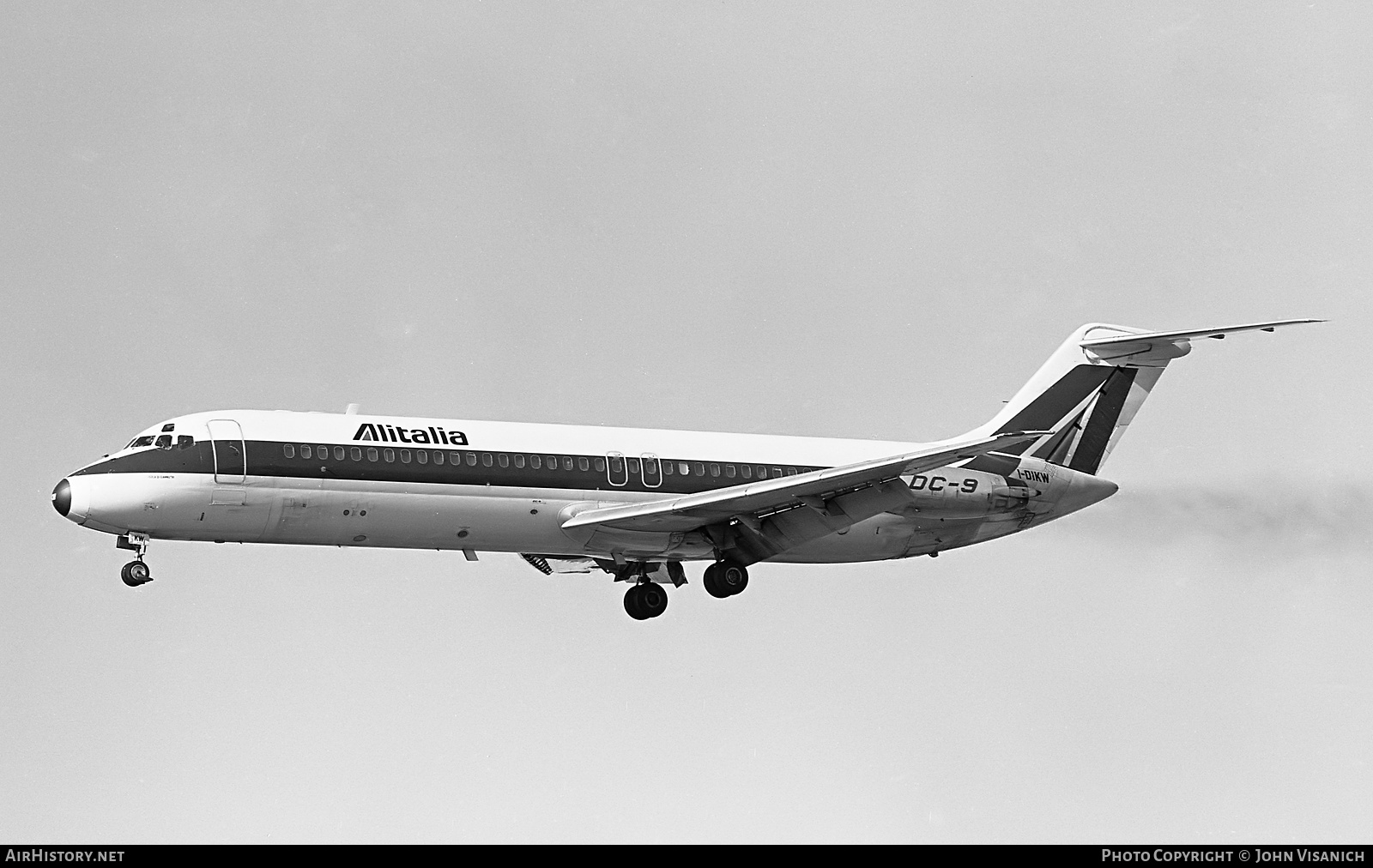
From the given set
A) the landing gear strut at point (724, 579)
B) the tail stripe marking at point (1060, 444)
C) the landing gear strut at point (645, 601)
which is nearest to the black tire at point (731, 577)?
the landing gear strut at point (724, 579)

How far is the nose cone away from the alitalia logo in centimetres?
603

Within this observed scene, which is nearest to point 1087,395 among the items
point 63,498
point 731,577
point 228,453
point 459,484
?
point 731,577

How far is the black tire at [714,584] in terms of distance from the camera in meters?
49.9

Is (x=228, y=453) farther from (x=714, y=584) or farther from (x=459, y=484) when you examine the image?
(x=714, y=584)

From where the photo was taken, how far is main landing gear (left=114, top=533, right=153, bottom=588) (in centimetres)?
4519

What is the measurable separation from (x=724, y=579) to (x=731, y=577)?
0.17 meters

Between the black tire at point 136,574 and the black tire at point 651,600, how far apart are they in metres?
12.3

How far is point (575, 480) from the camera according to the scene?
48406 millimetres

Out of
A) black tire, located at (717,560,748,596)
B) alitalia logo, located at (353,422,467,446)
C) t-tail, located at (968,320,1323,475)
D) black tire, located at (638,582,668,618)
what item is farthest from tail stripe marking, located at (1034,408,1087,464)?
alitalia logo, located at (353,422,467,446)

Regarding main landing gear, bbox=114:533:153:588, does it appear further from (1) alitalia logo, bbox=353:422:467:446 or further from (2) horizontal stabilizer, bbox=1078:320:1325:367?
(2) horizontal stabilizer, bbox=1078:320:1325:367

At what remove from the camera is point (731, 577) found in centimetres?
4991
